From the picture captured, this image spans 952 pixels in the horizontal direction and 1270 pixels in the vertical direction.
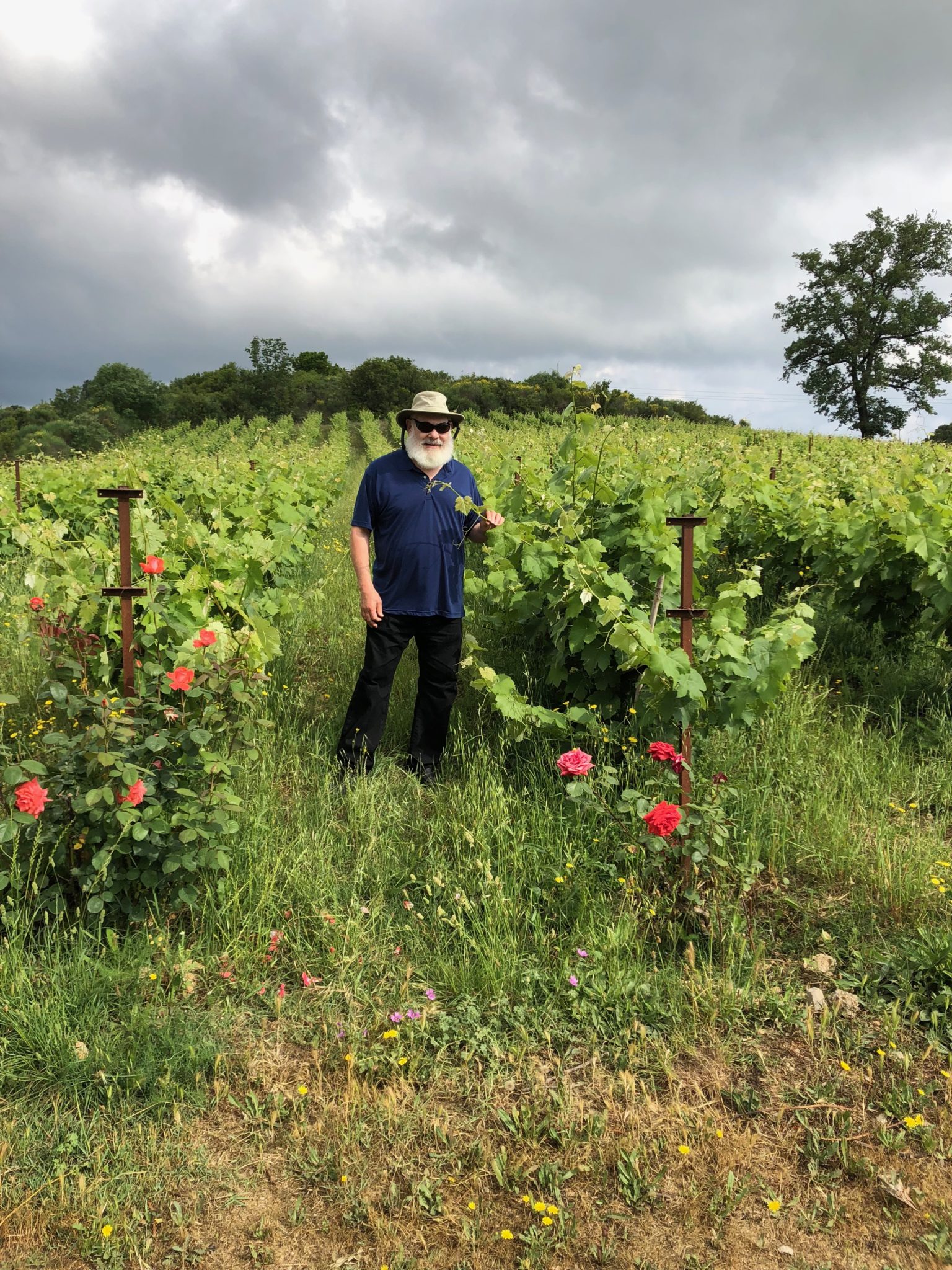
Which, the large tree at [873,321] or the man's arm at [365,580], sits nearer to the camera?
the man's arm at [365,580]

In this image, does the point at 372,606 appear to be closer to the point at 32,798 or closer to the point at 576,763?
the point at 576,763

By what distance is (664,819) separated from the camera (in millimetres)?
2533

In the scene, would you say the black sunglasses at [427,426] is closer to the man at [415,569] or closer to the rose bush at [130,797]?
the man at [415,569]

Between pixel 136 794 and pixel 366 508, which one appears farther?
pixel 366 508

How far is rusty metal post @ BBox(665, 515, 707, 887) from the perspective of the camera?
2.80m

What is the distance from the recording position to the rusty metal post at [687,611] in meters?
2.80

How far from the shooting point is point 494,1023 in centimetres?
239

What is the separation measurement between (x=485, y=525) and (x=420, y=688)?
88 centimetres

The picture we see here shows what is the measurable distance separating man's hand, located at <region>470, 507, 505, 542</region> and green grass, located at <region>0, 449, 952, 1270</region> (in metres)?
1.05

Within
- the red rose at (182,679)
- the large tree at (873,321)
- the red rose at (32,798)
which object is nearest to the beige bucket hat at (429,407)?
the red rose at (182,679)

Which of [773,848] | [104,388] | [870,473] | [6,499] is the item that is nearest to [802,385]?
[870,473]

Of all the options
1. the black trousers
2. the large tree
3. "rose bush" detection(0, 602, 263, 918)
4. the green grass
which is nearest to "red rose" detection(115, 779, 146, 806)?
"rose bush" detection(0, 602, 263, 918)

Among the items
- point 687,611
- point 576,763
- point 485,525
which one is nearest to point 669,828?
point 576,763

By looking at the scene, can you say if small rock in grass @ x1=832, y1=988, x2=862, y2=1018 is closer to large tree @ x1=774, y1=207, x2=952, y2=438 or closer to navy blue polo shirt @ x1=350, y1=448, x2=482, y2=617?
navy blue polo shirt @ x1=350, y1=448, x2=482, y2=617
